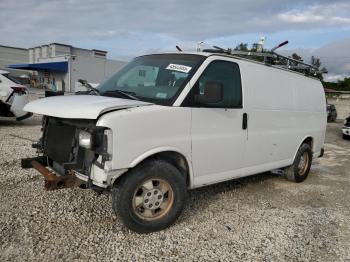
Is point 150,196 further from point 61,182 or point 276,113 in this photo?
point 276,113

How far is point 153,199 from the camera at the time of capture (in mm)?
4094

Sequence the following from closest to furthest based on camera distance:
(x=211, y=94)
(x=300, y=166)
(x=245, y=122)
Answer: (x=211, y=94) < (x=245, y=122) < (x=300, y=166)

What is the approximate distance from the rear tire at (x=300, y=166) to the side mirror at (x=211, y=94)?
10.2 ft

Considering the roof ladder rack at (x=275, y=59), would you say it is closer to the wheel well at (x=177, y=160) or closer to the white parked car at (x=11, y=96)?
the wheel well at (x=177, y=160)

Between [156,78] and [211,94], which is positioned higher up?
[156,78]

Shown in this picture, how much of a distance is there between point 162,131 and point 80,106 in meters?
0.91

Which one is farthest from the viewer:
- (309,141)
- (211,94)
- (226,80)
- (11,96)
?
(11,96)

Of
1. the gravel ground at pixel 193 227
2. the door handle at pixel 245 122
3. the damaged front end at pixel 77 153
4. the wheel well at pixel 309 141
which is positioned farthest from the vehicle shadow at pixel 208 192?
the damaged front end at pixel 77 153

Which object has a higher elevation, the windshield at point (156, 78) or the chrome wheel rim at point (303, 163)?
the windshield at point (156, 78)

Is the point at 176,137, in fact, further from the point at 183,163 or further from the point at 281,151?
the point at 281,151

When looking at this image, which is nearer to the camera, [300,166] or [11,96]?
[300,166]

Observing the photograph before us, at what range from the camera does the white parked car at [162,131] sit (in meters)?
3.74

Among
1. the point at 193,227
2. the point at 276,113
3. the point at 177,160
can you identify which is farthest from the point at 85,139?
the point at 276,113

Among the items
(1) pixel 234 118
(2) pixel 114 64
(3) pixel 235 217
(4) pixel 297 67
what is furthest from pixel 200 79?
(2) pixel 114 64
